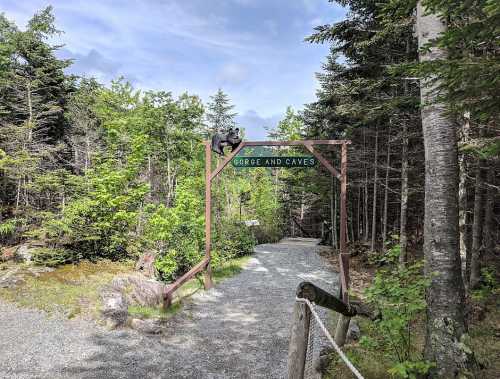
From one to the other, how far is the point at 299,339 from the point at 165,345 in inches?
144

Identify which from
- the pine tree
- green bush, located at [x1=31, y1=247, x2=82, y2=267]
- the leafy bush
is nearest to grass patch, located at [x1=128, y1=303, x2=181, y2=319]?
green bush, located at [x1=31, y1=247, x2=82, y2=267]

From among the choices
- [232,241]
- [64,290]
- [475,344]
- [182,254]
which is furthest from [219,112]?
[475,344]

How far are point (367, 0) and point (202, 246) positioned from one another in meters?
8.43

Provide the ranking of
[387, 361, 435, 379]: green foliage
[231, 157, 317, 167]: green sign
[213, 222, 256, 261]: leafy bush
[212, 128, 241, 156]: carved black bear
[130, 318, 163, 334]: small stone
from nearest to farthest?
[387, 361, 435, 379]: green foliage → [130, 318, 163, 334]: small stone → [231, 157, 317, 167]: green sign → [212, 128, 241, 156]: carved black bear → [213, 222, 256, 261]: leafy bush

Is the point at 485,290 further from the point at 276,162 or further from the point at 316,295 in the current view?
the point at 276,162

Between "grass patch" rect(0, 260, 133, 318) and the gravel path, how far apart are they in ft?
1.01

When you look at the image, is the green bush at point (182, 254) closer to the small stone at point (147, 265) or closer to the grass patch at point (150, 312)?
the small stone at point (147, 265)

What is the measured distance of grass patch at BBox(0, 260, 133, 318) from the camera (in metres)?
6.37

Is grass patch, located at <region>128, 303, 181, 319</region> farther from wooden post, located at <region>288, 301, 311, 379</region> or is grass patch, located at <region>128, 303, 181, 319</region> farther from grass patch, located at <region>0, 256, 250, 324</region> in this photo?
wooden post, located at <region>288, 301, 311, 379</region>

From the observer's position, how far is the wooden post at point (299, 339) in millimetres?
2494

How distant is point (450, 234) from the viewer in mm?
3207

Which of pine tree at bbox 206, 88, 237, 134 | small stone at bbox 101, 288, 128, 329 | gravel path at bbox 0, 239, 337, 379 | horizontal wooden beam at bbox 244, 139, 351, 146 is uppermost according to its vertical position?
pine tree at bbox 206, 88, 237, 134

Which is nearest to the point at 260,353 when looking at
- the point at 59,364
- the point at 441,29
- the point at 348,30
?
the point at 59,364

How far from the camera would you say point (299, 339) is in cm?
250
